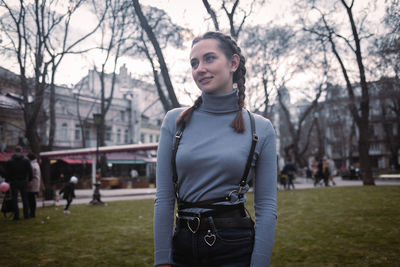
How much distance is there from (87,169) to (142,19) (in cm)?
3393

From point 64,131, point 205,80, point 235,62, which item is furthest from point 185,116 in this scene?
point 64,131

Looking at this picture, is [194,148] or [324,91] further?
[324,91]

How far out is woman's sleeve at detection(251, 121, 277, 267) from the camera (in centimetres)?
172

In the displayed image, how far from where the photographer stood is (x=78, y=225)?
31.6 feet

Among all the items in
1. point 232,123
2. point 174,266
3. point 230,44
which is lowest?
point 174,266

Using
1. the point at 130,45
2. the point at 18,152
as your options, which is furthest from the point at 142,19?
the point at 130,45

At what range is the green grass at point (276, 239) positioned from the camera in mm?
5602

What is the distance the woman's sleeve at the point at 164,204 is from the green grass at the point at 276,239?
3.97 metres

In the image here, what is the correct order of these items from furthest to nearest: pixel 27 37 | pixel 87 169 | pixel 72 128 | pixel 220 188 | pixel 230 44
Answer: pixel 72 128 < pixel 87 169 < pixel 27 37 < pixel 230 44 < pixel 220 188

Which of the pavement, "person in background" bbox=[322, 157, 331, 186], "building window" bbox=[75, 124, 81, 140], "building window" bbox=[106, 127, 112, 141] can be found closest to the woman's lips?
the pavement

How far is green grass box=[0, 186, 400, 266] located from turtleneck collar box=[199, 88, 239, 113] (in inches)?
157

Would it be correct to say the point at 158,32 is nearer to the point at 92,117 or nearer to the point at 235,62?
the point at 235,62

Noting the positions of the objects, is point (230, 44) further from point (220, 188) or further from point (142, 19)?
point (142, 19)

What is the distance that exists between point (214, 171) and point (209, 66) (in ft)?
1.94
